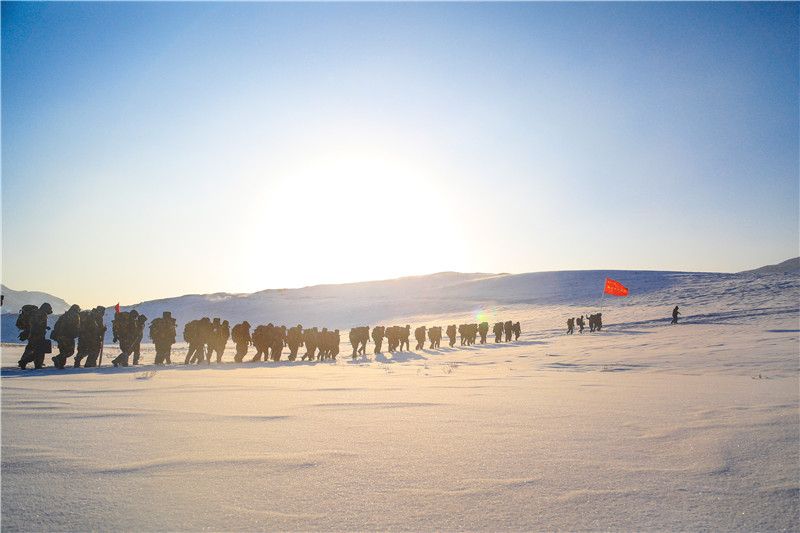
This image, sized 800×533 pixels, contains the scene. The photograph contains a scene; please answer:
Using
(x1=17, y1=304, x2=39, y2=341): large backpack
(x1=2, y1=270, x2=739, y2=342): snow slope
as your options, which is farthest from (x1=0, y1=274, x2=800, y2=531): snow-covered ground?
(x1=2, y1=270, x2=739, y2=342): snow slope

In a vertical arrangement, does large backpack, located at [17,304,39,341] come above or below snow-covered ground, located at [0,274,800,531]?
above

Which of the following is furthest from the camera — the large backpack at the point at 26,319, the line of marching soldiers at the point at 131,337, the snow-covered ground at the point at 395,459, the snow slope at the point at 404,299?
the snow slope at the point at 404,299

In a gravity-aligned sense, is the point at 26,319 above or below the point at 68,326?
above

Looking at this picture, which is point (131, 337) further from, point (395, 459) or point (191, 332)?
point (395, 459)

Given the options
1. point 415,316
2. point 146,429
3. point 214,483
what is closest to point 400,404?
point 146,429

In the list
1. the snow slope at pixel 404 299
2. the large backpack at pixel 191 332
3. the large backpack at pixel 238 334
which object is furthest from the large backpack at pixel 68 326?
the snow slope at pixel 404 299

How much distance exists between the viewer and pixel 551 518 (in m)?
2.09

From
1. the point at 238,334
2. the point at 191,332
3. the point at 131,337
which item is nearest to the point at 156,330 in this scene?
the point at 131,337

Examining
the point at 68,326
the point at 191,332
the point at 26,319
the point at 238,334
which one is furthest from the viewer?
the point at 238,334

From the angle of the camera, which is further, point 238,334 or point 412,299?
point 412,299

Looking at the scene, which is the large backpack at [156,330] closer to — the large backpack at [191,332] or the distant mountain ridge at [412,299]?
the large backpack at [191,332]

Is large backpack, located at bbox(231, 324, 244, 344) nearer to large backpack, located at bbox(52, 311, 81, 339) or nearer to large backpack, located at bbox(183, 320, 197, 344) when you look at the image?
large backpack, located at bbox(183, 320, 197, 344)

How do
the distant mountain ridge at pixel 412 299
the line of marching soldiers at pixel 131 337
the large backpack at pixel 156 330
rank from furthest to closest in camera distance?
the distant mountain ridge at pixel 412 299
the large backpack at pixel 156 330
the line of marching soldiers at pixel 131 337

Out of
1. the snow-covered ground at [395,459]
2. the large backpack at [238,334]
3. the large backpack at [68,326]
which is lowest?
the large backpack at [238,334]
